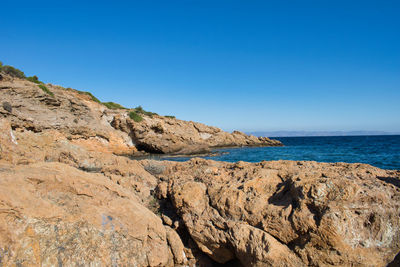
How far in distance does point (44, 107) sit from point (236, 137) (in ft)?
118

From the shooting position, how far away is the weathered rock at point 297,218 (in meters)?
3.75

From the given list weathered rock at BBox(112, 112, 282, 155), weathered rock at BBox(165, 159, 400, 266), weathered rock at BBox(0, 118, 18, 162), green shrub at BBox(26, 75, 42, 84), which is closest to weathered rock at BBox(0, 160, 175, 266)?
weathered rock at BBox(165, 159, 400, 266)

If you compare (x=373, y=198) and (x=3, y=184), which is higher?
(x=3, y=184)

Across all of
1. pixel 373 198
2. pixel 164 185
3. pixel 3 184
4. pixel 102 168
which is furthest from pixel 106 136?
pixel 373 198

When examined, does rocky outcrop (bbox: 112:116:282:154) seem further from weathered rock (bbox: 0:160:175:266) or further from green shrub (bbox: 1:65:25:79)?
weathered rock (bbox: 0:160:175:266)

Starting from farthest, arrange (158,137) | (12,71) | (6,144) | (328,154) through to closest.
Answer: (158,137), (328,154), (12,71), (6,144)

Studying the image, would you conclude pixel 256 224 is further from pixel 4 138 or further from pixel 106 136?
pixel 106 136

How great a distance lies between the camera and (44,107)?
2411cm

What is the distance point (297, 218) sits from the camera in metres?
4.03

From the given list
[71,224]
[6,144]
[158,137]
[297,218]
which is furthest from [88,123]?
[297,218]

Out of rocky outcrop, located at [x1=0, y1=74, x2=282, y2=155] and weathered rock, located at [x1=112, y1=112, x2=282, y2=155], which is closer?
rocky outcrop, located at [x1=0, y1=74, x2=282, y2=155]

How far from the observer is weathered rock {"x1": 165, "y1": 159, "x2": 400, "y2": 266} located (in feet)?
12.3

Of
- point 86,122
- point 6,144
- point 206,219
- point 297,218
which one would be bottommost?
point 206,219

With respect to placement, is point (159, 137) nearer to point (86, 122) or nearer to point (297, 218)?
point (86, 122)
